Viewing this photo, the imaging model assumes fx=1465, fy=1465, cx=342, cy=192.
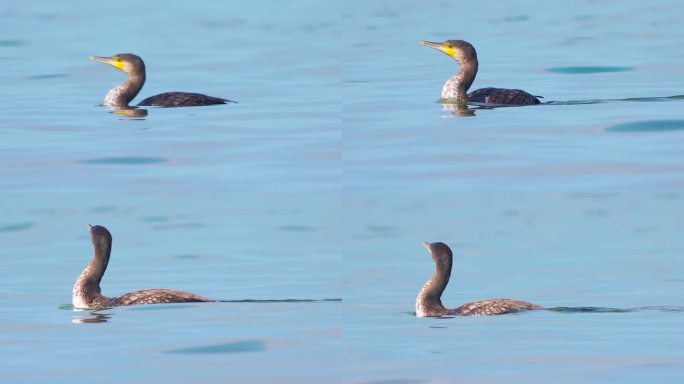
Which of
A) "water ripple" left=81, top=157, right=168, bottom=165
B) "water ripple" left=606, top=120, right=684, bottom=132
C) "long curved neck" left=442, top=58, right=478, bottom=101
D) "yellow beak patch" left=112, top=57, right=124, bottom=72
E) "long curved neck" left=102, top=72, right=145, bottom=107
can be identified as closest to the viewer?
"water ripple" left=81, top=157, right=168, bottom=165

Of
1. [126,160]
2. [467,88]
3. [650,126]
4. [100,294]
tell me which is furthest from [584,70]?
[100,294]

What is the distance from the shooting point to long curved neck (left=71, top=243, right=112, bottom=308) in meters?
14.3

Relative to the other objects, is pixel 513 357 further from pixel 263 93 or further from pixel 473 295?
pixel 263 93

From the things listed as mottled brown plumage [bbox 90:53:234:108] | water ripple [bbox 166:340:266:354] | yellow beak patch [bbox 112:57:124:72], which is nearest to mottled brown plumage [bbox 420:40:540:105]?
mottled brown plumage [bbox 90:53:234:108]

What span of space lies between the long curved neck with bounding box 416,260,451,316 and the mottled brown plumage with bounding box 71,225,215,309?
2.06 metres

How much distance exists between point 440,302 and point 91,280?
3.52 meters

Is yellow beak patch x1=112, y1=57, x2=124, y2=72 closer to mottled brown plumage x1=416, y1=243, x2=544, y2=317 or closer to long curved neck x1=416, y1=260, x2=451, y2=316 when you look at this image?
mottled brown plumage x1=416, y1=243, x2=544, y2=317

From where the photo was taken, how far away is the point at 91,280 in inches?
582

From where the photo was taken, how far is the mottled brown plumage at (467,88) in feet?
54.6

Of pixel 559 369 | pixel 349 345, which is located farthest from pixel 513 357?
pixel 349 345

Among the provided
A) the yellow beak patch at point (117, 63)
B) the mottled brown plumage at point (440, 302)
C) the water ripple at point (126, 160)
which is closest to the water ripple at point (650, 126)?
the mottled brown plumage at point (440, 302)

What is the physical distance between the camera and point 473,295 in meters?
15.3

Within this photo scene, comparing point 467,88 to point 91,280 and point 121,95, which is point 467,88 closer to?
point 121,95

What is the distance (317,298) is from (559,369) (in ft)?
12.0
